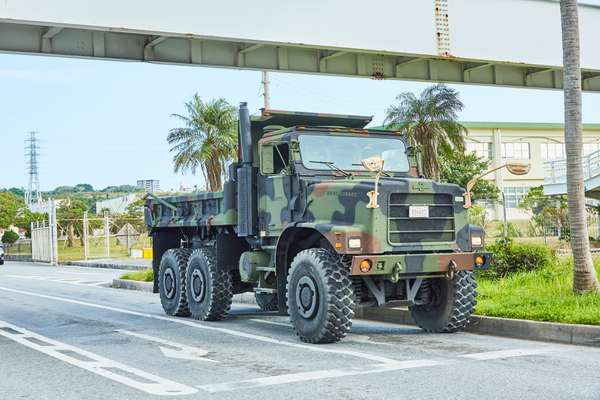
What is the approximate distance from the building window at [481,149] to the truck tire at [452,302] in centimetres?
6253

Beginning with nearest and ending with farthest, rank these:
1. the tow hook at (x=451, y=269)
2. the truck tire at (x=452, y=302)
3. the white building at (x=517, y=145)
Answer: the tow hook at (x=451, y=269)
the truck tire at (x=452, y=302)
the white building at (x=517, y=145)

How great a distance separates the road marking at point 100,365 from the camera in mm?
7504

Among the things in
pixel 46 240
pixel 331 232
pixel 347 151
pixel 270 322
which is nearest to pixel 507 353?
pixel 331 232

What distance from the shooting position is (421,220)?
10.5m

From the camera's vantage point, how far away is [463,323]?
431 inches

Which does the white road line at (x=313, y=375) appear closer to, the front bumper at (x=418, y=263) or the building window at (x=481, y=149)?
the front bumper at (x=418, y=263)

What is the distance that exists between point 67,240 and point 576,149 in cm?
5825

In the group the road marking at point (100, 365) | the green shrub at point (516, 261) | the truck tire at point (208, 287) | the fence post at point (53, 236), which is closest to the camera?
the road marking at point (100, 365)

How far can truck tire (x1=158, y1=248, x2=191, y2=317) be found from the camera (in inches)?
545

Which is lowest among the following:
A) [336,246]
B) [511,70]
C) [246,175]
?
[336,246]

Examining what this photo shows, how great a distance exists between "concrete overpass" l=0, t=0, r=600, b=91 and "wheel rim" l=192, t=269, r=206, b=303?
4.22 meters

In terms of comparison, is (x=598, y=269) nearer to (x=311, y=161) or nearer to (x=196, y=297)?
(x=311, y=161)

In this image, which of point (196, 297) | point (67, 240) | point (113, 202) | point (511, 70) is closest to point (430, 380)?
point (196, 297)

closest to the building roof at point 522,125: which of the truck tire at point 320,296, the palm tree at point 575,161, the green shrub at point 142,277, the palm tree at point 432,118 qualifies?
the palm tree at point 432,118
